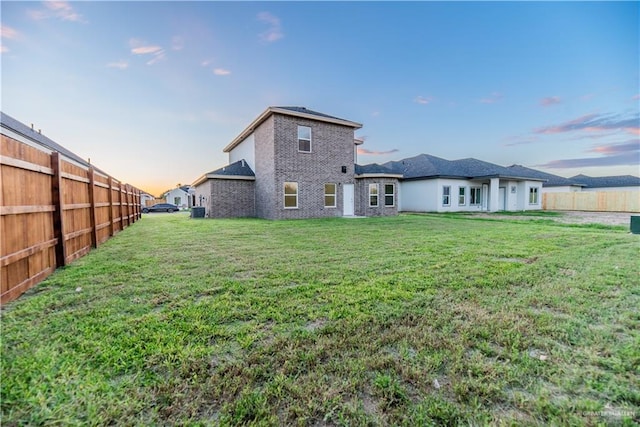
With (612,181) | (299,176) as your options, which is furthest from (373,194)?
(612,181)

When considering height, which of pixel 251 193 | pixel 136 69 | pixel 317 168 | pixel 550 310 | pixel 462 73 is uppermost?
pixel 462 73

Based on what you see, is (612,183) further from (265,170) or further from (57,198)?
(57,198)

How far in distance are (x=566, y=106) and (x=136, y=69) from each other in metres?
25.7

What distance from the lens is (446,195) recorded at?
21922mm

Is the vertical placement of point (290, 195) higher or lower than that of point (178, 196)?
lower

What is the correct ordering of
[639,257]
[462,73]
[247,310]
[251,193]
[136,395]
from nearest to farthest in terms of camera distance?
1. [136,395]
2. [247,310]
3. [639,257]
4. [462,73]
5. [251,193]

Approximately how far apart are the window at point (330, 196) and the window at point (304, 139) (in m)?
2.51

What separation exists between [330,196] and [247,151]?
299 inches

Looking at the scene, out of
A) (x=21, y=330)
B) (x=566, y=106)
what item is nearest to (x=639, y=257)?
(x=21, y=330)

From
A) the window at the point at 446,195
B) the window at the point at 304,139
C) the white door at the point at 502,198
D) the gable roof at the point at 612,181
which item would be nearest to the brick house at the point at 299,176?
the window at the point at 304,139

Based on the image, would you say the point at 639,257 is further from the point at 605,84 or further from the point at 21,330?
the point at 605,84

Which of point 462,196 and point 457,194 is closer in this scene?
point 457,194

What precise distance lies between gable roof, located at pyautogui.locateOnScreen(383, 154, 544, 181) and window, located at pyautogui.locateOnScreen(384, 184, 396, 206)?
2.47m

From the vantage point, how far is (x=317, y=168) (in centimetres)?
1591
